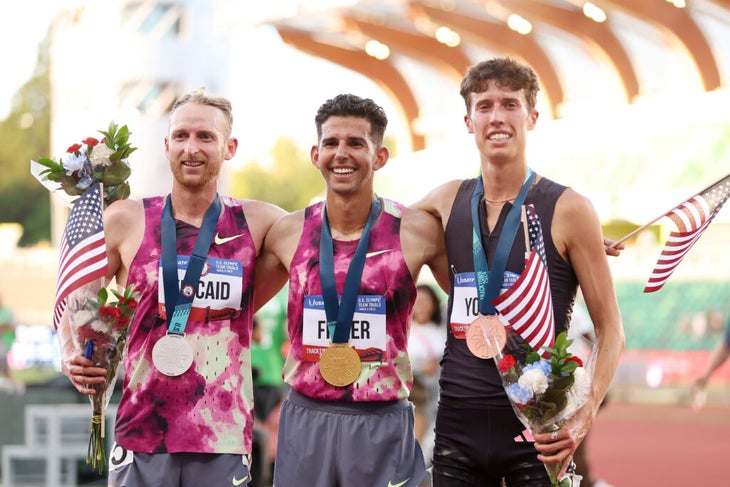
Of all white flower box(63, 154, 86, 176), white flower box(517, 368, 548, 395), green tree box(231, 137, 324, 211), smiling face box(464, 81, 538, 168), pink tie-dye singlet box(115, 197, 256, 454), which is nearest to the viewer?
white flower box(517, 368, 548, 395)

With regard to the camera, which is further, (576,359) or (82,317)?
(82,317)

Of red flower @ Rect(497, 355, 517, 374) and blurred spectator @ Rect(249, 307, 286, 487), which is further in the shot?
blurred spectator @ Rect(249, 307, 286, 487)

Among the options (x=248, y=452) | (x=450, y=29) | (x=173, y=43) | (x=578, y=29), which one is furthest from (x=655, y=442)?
(x=173, y=43)

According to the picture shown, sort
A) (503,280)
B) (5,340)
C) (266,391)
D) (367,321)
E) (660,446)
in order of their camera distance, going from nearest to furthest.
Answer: (503,280)
(367,321)
(266,391)
(660,446)
(5,340)

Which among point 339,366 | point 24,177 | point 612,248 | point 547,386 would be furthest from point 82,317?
point 24,177

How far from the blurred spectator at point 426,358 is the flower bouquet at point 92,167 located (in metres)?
4.38

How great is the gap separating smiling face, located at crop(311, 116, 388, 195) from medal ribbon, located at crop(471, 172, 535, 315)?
498 mm

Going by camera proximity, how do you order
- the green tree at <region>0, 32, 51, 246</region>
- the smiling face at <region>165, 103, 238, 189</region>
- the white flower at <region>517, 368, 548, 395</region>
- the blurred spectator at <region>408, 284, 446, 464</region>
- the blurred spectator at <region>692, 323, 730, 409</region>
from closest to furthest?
the white flower at <region>517, 368, 548, 395</region> < the smiling face at <region>165, 103, 238, 189</region> < the blurred spectator at <region>692, 323, 730, 409</region> < the blurred spectator at <region>408, 284, 446, 464</region> < the green tree at <region>0, 32, 51, 246</region>

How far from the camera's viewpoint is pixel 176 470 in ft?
16.1

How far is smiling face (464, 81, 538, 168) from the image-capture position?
4707mm

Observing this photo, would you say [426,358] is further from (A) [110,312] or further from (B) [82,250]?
(A) [110,312]

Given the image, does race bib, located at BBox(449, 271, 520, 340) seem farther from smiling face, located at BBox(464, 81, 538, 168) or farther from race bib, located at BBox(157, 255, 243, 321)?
race bib, located at BBox(157, 255, 243, 321)

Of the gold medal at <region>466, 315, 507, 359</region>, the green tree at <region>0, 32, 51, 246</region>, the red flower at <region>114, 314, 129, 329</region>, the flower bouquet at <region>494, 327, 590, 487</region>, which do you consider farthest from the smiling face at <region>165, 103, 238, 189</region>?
the green tree at <region>0, 32, 51, 246</region>

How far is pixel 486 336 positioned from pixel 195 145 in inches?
59.3
